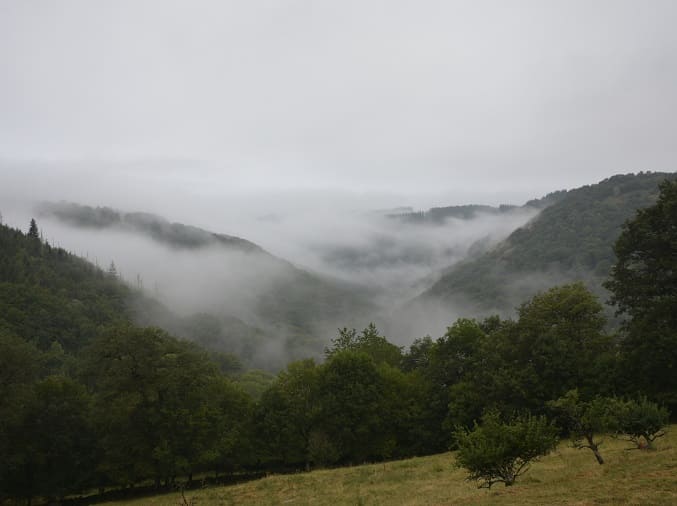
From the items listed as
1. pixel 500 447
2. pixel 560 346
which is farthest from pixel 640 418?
pixel 560 346

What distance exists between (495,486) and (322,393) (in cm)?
3758

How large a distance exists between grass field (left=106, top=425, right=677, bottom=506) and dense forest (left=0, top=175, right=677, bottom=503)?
6.55 metres

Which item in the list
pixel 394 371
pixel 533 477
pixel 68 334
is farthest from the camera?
pixel 68 334

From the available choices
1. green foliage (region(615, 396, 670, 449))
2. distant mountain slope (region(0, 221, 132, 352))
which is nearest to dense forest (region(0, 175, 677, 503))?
green foliage (region(615, 396, 670, 449))

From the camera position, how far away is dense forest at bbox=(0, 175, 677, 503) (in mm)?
40812

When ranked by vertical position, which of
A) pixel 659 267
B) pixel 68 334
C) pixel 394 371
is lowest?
pixel 68 334

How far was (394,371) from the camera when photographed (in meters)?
63.6

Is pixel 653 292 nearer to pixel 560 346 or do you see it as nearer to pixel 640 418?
pixel 560 346

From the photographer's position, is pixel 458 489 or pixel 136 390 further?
pixel 136 390

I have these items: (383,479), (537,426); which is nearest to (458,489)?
(537,426)

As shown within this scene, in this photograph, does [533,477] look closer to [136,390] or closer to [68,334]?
[136,390]

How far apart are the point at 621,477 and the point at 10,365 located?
50.4 meters

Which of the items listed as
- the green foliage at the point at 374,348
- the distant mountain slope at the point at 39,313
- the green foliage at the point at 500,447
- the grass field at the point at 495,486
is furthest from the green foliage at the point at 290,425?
the distant mountain slope at the point at 39,313

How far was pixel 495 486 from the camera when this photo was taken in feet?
78.1
